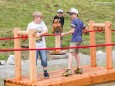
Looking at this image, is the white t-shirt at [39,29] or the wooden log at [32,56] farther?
the white t-shirt at [39,29]

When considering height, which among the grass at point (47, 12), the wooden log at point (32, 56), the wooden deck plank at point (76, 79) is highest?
the grass at point (47, 12)

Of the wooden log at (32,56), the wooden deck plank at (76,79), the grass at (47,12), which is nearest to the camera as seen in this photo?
the wooden log at (32,56)

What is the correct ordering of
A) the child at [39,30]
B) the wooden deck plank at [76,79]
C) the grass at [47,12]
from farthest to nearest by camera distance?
the grass at [47,12]
the child at [39,30]
the wooden deck plank at [76,79]

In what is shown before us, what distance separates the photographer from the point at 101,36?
21.4m

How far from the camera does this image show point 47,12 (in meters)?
26.5

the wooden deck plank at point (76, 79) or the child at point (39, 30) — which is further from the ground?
the child at point (39, 30)

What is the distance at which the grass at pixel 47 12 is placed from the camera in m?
22.7

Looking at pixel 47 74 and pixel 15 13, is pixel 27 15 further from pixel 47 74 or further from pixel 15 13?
pixel 47 74

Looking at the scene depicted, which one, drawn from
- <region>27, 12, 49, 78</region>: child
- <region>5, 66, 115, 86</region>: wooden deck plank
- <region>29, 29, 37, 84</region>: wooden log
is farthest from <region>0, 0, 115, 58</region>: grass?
<region>29, 29, 37, 84</region>: wooden log

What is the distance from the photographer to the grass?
74.4ft

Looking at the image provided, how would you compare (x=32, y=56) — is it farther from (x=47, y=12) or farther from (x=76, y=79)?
(x=47, y=12)

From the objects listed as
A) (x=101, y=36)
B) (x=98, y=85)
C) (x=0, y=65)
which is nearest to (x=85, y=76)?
(x=98, y=85)

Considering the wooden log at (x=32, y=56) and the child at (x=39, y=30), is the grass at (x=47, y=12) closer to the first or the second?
the child at (x=39, y=30)

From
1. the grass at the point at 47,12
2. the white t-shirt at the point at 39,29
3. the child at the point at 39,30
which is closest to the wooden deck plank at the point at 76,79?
the child at the point at 39,30
